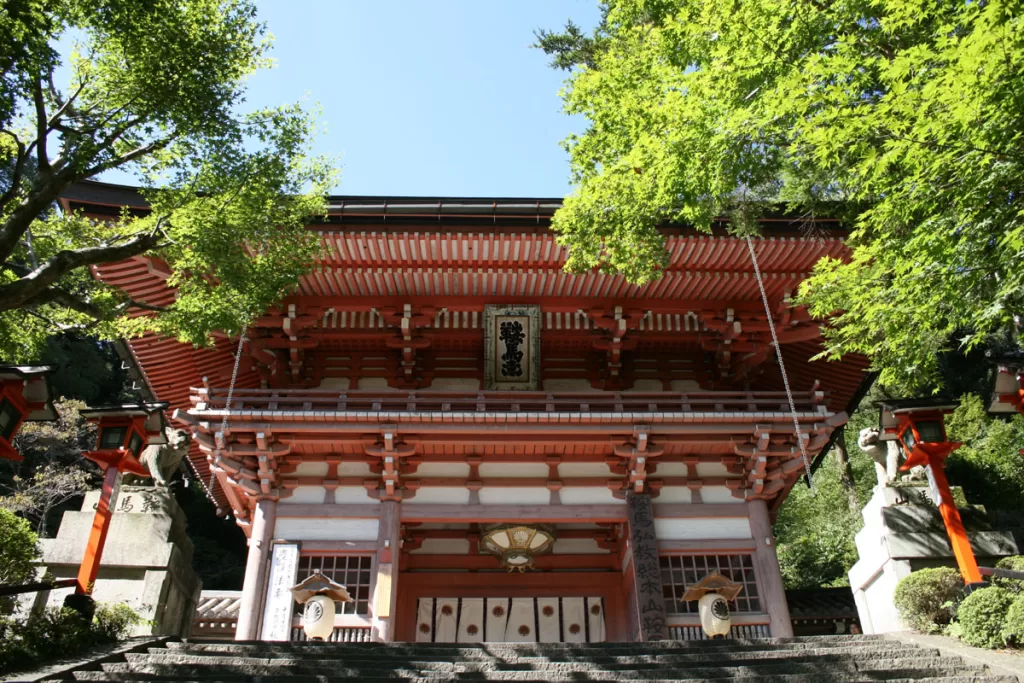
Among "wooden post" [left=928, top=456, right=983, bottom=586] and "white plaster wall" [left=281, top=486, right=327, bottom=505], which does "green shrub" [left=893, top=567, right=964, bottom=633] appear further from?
"white plaster wall" [left=281, top=486, right=327, bottom=505]

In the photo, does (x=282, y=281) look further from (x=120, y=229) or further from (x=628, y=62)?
(x=628, y=62)

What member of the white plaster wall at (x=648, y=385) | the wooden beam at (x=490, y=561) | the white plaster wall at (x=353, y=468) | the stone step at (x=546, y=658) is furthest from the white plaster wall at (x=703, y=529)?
the white plaster wall at (x=353, y=468)

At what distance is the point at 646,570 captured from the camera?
10.5 metres

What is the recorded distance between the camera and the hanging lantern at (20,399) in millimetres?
8562

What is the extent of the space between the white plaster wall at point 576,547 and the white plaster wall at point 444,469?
8.17 ft

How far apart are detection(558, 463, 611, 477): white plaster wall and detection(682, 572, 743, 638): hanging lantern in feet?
7.99

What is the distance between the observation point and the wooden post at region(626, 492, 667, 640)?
1005 centimetres

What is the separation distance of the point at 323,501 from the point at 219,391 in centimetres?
220

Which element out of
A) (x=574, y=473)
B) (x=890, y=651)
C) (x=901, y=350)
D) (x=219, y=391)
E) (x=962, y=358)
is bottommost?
(x=890, y=651)

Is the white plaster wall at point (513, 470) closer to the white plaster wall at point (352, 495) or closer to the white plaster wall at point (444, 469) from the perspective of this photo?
the white plaster wall at point (444, 469)

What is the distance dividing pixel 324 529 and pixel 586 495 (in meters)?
3.88

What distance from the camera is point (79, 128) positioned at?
7617 millimetres

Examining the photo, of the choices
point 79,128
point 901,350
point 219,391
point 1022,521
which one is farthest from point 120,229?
point 1022,521

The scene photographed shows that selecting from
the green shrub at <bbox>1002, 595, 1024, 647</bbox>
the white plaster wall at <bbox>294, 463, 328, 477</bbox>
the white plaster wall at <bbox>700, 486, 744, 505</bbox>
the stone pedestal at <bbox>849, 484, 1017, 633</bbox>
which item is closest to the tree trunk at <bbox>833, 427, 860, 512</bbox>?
the white plaster wall at <bbox>700, 486, 744, 505</bbox>
